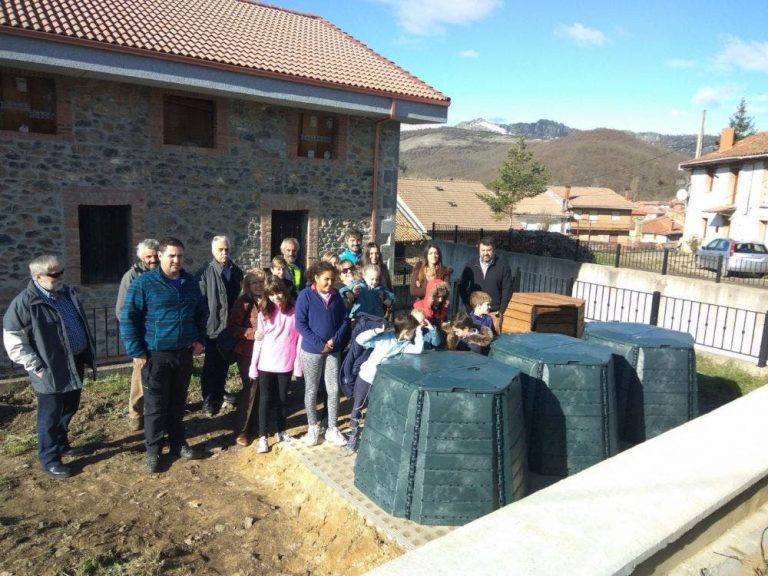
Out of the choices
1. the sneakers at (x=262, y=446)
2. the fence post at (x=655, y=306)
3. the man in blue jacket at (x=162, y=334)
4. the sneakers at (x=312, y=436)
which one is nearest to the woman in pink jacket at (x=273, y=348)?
the sneakers at (x=262, y=446)

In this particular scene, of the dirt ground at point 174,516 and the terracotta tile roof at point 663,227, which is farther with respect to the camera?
the terracotta tile roof at point 663,227

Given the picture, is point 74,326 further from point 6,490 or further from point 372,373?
point 372,373

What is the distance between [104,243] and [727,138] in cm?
3570

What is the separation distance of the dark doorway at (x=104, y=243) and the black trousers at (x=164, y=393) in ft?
18.3

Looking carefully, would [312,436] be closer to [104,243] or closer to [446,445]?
[446,445]

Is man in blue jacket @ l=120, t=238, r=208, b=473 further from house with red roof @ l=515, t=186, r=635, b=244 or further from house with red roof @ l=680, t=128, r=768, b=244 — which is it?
house with red roof @ l=515, t=186, r=635, b=244

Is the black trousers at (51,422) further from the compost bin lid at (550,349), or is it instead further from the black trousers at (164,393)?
the compost bin lid at (550,349)

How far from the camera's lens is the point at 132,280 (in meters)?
5.11

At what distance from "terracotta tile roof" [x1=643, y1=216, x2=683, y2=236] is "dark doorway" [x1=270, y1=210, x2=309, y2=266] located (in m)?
53.2

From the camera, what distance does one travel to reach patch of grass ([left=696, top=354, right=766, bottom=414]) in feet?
24.8

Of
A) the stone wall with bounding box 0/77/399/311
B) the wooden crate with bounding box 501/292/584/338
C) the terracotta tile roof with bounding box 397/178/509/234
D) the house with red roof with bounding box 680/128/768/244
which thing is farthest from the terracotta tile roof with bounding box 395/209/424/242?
the wooden crate with bounding box 501/292/584/338

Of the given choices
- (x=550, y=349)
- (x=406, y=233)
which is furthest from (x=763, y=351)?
(x=406, y=233)

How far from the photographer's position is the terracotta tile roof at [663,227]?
2213 inches

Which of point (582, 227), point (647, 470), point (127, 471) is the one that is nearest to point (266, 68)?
point (127, 471)
